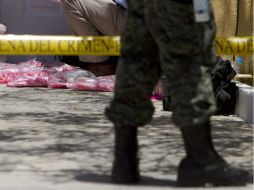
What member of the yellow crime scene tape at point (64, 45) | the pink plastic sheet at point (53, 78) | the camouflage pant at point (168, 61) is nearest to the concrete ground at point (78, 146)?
the camouflage pant at point (168, 61)

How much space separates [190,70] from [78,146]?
1.62 metres

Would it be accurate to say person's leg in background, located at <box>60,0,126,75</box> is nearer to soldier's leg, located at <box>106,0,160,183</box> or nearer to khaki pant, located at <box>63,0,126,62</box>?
khaki pant, located at <box>63,0,126,62</box>

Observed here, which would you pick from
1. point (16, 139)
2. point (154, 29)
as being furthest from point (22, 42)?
point (154, 29)

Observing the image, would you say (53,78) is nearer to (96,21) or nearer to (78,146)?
(96,21)

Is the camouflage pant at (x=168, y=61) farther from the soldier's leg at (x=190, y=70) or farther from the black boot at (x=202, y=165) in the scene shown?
the black boot at (x=202, y=165)

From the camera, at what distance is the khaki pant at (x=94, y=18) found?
8086 mm

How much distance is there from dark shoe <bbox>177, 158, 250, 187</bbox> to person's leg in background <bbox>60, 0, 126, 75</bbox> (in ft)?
13.1

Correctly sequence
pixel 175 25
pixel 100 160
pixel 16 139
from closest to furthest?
pixel 175 25, pixel 100 160, pixel 16 139

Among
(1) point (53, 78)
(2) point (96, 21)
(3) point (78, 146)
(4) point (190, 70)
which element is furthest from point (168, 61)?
(1) point (53, 78)

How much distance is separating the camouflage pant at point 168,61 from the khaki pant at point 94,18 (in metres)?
3.78

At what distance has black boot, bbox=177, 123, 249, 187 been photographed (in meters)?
4.17

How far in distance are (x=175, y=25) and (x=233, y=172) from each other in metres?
0.87

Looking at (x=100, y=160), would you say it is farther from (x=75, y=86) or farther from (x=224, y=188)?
(x=75, y=86)

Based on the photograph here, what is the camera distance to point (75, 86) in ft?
29.2
